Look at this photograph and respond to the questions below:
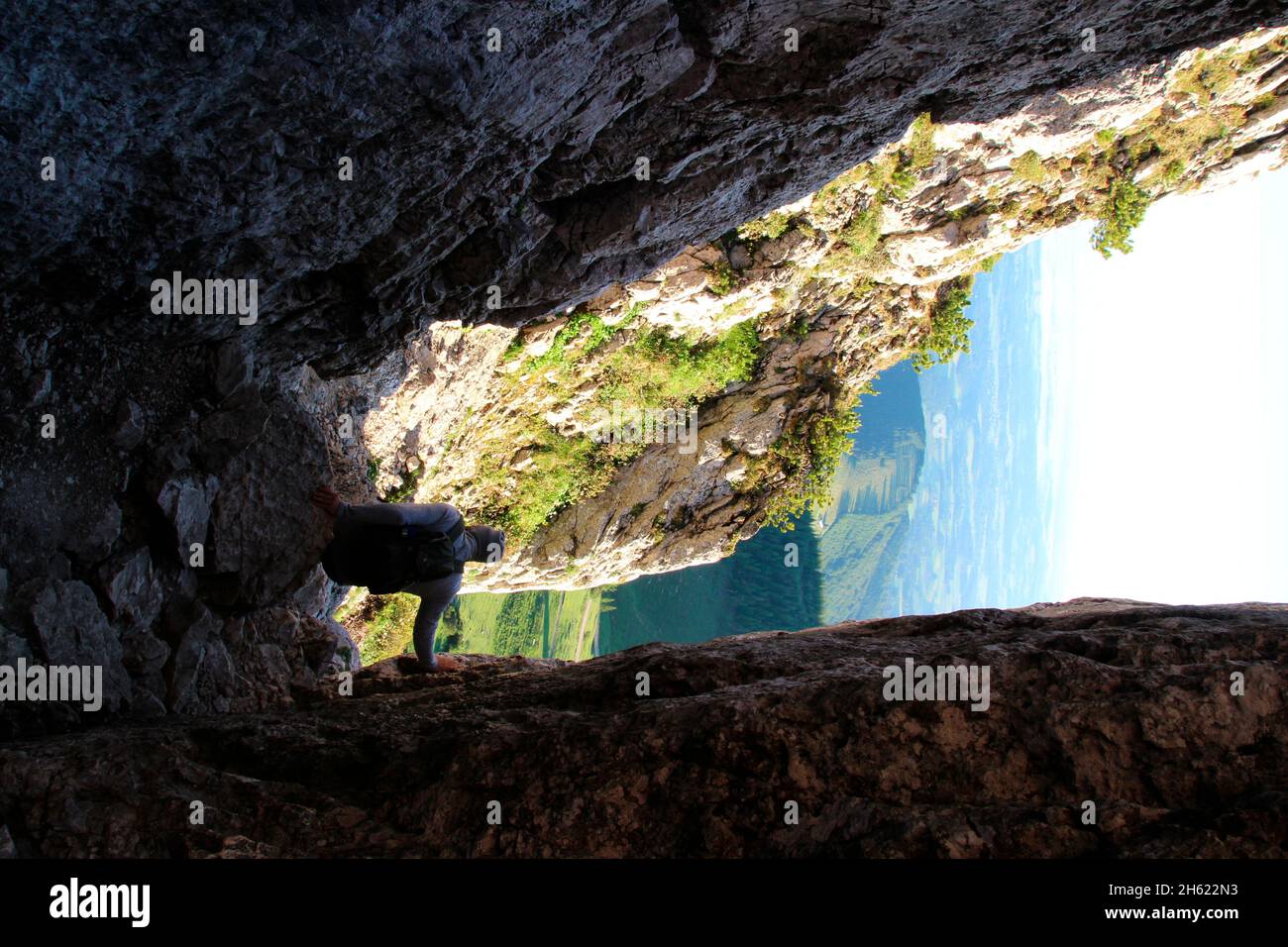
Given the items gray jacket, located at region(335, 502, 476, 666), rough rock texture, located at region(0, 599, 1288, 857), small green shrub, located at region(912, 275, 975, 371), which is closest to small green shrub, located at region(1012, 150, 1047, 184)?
small green shrub, located at region(912, 275, 975, 371)

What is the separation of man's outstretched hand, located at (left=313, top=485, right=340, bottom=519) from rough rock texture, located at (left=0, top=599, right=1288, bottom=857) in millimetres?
2944

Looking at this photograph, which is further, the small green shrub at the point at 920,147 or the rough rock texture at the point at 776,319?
the small green shrub at the point at 920,147

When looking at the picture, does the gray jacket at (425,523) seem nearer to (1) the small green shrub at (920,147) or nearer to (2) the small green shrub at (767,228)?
(2) the small green shrub at (767,228)

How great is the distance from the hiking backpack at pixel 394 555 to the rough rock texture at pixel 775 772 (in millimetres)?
2121

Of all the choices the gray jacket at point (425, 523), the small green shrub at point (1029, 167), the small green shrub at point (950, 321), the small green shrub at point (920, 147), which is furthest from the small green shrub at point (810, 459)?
the gray jacket at point (425, 523)

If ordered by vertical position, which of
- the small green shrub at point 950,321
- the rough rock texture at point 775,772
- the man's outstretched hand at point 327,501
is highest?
the small green shrub at point 950,321

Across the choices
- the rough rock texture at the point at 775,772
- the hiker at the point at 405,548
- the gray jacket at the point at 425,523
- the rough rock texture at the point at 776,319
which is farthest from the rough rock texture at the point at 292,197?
the rough rock texture at the point at 776,319

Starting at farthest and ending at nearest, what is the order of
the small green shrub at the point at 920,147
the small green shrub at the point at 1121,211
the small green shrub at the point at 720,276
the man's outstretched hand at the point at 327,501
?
the small green shrub at the point at 720,276 < the small green shrub at the point at 1121,211 < the small green shrub at the point at 920,147 < the man's outstretched hand at the point at 327,501

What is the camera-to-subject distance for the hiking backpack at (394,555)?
7953mm

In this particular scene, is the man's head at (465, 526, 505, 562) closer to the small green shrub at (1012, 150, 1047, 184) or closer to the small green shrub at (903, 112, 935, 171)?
the small green shrub at (903, 112, 935, 171)

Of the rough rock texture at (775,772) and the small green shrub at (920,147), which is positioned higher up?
the small green shrub at (920,147)

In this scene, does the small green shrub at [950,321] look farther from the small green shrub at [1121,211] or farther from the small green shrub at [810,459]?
the small green shrub at [1121,211]

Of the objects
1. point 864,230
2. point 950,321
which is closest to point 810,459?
point 950,321

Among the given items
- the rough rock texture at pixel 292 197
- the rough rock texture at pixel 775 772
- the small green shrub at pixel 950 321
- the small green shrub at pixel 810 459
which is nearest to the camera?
the rough rock texture at pixel 775 772
